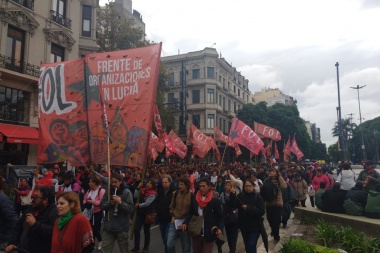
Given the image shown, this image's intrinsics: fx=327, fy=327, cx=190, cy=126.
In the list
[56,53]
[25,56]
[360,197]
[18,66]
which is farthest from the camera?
[56,53]

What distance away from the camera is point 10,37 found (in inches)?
707

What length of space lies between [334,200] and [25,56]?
17419 millimetres

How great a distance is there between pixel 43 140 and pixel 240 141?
12.2m

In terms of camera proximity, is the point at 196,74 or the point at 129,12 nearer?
the point at 129,12

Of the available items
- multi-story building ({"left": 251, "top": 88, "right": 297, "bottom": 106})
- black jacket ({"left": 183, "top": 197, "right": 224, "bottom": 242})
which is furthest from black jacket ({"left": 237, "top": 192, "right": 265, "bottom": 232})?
multi-story building ({"left": 251, "top": 88, "right": 297, "bottom": 106})

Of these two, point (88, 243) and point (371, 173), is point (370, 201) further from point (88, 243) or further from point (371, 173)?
point (88, 243)

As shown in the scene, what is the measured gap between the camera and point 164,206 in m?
6.67

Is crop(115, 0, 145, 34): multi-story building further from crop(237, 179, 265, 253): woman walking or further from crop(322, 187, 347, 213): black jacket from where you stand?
crop(237, 179, 265, 253): woman walking

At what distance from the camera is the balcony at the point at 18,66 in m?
17.0

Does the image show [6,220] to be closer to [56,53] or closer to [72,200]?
[72,200]

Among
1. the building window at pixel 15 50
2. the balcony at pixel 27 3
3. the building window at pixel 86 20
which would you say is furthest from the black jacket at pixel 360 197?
the building window at pixel 86 20

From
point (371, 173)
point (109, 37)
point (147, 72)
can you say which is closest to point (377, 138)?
point (109, 37)

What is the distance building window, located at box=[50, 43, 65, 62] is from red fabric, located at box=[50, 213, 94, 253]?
62.4 feet

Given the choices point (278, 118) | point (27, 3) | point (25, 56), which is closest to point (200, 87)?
point (278, 118)
